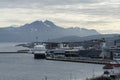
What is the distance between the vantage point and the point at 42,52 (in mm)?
76750

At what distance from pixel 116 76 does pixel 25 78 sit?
9089mm

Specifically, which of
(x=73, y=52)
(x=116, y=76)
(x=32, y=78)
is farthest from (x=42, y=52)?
(x=116, y=76)

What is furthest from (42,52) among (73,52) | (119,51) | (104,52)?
(119,51)

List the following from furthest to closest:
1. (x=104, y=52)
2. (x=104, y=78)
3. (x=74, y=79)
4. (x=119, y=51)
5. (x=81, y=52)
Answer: (x=81, y=52)
(x=104, y=52)
(x=119, y=51)
(x=74, y=79)
(x=104, y=78)

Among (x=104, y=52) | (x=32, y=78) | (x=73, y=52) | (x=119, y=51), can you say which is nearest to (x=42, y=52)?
(x=73, y=52)

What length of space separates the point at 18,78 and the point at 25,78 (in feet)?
2.06

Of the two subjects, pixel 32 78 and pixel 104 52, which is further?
pixel 104 52

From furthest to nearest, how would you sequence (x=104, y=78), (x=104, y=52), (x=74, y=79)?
(x=104, y=52)
(x=74, y=79)
(x=104, y=78)

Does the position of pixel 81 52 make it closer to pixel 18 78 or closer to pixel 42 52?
pixel 42 52

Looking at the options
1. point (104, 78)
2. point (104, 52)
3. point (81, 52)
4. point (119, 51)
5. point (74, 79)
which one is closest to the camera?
point (104, 78)

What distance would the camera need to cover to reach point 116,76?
32250 millimetres

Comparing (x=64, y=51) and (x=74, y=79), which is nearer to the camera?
(x=74, y=79)

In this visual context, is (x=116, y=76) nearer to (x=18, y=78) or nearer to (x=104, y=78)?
(x=104, y=78)

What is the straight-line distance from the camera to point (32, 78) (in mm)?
38188
